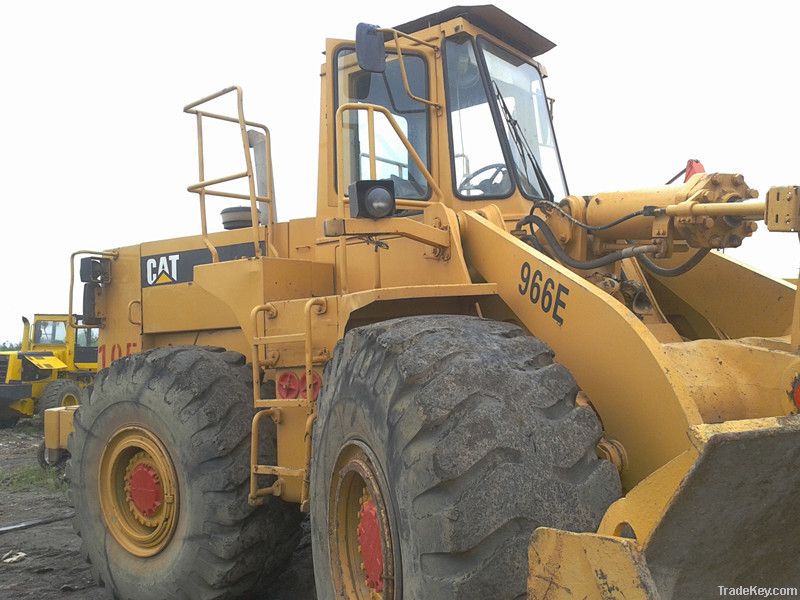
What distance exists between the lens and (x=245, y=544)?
4.42 meters

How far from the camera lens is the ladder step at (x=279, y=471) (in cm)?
403

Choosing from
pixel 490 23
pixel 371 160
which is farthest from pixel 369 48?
pixel 490 23

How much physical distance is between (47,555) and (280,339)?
11.5 feet

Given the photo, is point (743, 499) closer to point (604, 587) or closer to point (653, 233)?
point (604, 587)

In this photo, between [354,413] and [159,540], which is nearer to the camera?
[354,413]

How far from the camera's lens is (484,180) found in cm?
458

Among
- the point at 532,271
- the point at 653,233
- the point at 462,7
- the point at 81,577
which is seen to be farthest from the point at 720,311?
the point at 81,577

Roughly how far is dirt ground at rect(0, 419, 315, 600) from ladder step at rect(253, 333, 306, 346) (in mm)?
1383

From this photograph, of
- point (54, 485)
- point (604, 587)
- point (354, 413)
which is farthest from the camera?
point (54, 485)

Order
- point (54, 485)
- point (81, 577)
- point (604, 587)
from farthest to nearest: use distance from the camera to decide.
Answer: point (54, 485) < point (81, 577) < point (604, 587)

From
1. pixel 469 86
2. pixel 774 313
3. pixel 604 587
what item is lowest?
pixel 604 587

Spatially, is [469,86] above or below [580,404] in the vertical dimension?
above

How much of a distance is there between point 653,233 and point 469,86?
4.94ft

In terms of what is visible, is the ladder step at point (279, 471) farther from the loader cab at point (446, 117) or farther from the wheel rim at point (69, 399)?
the wheel rim at point (69, 399)
